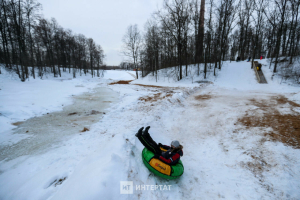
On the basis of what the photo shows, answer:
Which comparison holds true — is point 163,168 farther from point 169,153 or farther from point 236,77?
point 236,77

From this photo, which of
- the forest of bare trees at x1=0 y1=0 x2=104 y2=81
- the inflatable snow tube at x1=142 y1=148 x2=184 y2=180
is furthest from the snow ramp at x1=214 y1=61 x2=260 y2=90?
→ the forest of bare trees at x1=0 y1=0 x2=104 y2=81

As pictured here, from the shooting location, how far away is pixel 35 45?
26547mm

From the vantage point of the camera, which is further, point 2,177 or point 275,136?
point 275,136

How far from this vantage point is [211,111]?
7629 mm

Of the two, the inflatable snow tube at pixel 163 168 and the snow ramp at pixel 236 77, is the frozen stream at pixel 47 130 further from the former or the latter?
the snow ramp at pixel 236 77

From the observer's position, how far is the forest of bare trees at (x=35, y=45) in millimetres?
17234

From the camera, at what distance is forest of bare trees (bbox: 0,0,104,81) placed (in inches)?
679

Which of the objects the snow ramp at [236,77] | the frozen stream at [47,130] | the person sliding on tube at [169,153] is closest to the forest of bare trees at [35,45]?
the frozen stream at [47,130]

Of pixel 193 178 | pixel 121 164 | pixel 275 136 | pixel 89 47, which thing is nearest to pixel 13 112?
pixel 121 164

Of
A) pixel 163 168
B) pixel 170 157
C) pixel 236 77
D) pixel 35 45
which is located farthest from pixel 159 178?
pixel 35 45

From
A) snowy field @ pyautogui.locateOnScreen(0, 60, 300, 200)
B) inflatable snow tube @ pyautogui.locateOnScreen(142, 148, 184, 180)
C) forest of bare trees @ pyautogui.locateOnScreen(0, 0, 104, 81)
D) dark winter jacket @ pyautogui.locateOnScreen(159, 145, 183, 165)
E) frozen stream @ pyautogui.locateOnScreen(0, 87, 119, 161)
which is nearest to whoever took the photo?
snowy field @ pyautogui.locateOnScreen(0, 60, 300, 200)

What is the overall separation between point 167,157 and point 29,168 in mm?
3749

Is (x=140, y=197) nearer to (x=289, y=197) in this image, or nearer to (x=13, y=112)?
(x=289, y=197)

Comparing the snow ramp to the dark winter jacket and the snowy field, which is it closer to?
the snowy field
